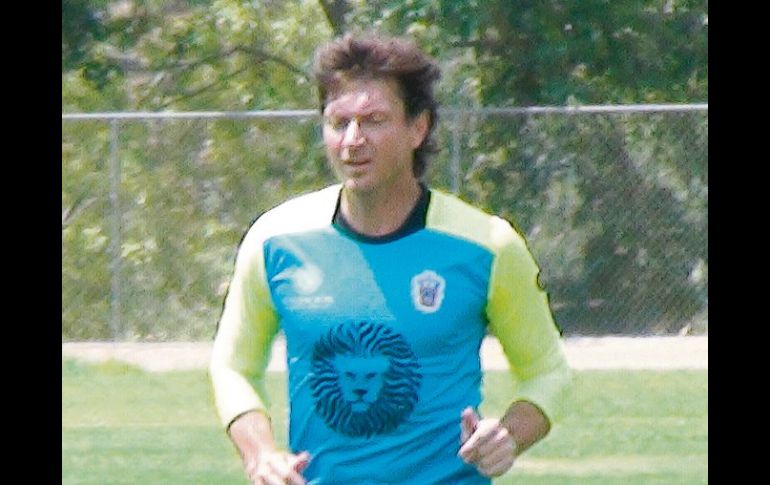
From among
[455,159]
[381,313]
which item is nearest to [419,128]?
[381,313]

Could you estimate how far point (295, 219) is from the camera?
5.43 metres

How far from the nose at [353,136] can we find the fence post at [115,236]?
44.2 feet

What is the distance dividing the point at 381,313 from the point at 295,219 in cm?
34

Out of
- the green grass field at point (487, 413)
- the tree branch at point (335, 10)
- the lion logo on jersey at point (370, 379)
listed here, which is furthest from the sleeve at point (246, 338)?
the tree branch at point (335, 10)

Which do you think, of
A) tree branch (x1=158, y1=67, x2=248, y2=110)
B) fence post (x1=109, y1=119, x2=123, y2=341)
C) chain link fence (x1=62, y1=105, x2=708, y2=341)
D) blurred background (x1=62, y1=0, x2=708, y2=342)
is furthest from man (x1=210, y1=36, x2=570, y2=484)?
tree branch (x1=158, y1=67, x2=248, y2=110)

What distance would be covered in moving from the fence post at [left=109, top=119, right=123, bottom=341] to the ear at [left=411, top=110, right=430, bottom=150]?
13.3 metres

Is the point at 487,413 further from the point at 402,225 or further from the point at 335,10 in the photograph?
the point at 335,10

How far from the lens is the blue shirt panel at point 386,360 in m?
5.26

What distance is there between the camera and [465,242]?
17.6ft

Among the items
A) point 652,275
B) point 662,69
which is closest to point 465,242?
point 652,275

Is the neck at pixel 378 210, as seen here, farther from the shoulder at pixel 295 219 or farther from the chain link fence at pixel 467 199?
the chain link fence at pixel 467 199

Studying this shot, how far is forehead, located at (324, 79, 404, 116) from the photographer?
5.28 meters

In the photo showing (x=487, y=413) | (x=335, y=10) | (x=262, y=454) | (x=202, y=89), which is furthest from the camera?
(x=202, y=89)
